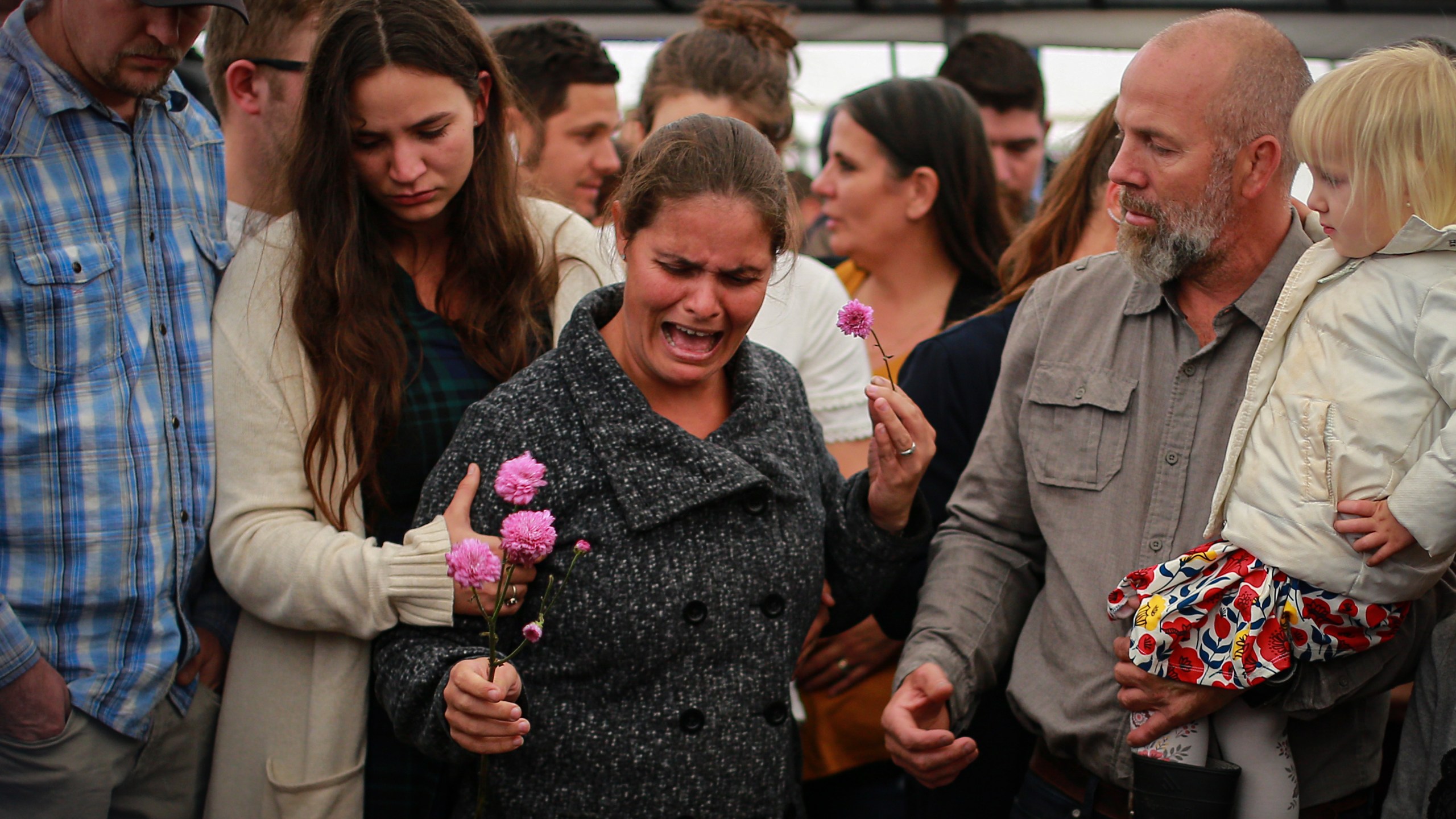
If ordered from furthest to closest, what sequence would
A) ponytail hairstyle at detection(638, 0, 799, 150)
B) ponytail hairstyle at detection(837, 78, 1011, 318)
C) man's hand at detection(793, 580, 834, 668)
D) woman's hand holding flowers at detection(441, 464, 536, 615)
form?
ponytail hairstyle at detection(837, 78, 1011, 318) → ponytail hairstyle at detection(638, 0, 799, 150) → man's hand at detection(793, 580, 834, 668) → woman's hand holding flowers at detection(441, 464, 536, 615)

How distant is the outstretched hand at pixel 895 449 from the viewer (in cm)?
215

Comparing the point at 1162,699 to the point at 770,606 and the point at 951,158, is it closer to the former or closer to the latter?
the point at 770,606

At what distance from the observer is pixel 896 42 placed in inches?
297

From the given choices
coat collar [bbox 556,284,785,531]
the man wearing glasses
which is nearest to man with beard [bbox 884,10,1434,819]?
coat collar [bbox 556,284,785,531]

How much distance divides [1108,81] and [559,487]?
640 cm

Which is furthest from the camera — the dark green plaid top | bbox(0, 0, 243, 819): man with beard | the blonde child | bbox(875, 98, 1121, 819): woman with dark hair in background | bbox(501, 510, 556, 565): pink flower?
bbox(875, 98, 1121, 819): woman with dark hair in background

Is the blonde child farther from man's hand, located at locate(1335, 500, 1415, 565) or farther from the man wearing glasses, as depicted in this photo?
the man wearing glasses

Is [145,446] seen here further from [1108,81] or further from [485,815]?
[1108,81]

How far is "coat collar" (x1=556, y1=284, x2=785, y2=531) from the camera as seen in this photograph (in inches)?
80.4

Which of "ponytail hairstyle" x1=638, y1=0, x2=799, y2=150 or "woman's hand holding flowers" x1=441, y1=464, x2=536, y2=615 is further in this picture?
"ponytail hairstyle" x1=638, y1=0, x2=799, y2=150

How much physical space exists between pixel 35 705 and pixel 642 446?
42.8 inches

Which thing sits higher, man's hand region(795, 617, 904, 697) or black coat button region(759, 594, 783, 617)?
black coat button region(759, 594, 783, 617)

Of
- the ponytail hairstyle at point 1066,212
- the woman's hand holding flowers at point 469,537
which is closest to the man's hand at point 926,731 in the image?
the woman's hand holding flowers at point 469,537

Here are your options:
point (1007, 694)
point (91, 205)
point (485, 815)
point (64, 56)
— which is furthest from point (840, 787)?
point (64, 56)
